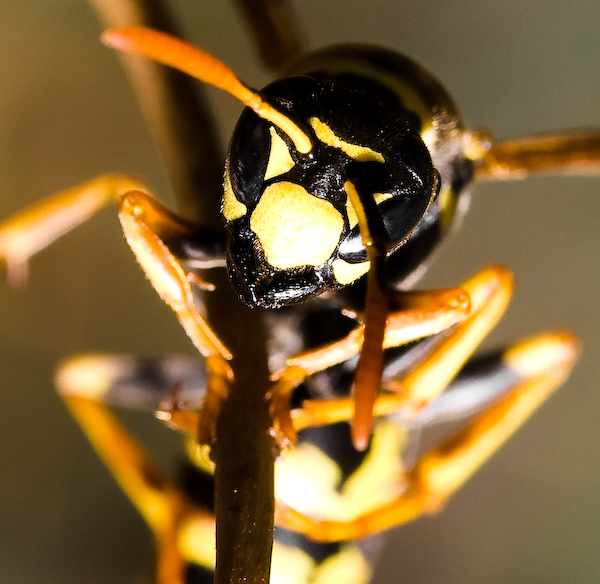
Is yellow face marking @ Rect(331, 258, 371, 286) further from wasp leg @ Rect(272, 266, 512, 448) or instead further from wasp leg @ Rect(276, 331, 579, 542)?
wasp leg @ Rect(276, 331, 579, 542)

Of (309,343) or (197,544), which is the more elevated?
(309,343)

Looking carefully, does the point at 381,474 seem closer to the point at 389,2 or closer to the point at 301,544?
the point at 301,544

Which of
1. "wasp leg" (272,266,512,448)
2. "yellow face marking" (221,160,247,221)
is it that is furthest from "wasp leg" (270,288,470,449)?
"yellow face marking" (221,160,247,221)

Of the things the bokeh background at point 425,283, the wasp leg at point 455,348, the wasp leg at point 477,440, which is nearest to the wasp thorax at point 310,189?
the wasp leg at point 455,348

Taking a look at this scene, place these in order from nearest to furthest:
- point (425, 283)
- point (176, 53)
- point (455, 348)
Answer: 1. point (176, 53)
2. point (455, 348)
3. point (425, 283)

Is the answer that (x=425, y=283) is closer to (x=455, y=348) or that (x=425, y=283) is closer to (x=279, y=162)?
(x=455, y=348)

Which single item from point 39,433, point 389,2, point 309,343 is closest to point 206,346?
point 309,343

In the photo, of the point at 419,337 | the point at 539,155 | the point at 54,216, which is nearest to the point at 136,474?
the point at 54,216
